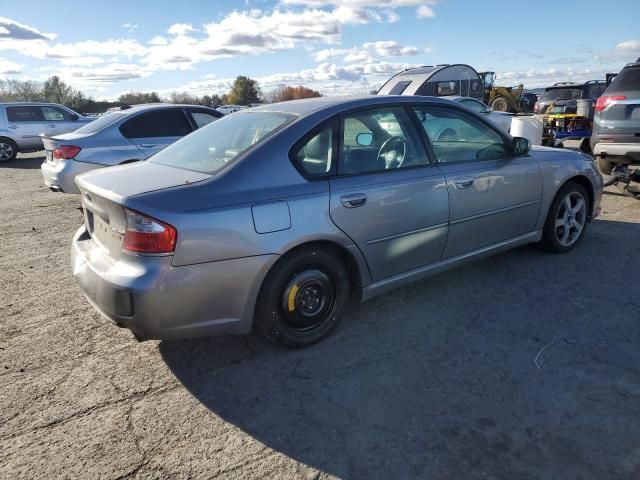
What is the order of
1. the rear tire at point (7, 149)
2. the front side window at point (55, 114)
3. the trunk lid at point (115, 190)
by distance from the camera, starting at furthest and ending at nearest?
the front side window at point (55, 114)
the rear tire at point (7, 149)
the trunk lid at point (115, 190)

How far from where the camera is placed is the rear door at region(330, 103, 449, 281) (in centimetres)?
326

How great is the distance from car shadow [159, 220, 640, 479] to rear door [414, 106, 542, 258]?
493 millimetres

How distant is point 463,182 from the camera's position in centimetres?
380

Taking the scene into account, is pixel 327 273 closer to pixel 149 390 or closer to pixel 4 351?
pixel 149 390

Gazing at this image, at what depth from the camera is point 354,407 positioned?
8.71 feet

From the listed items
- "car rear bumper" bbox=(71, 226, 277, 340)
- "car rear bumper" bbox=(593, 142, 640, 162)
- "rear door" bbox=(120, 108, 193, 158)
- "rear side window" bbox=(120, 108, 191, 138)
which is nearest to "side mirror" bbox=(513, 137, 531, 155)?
"car rear bumper" bbox=(71, 226, 277, 340)

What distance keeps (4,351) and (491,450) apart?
10.1 feet

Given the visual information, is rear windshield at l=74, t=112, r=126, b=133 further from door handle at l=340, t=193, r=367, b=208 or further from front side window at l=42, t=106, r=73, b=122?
front side window at l=42, t=106, r=73, b=122

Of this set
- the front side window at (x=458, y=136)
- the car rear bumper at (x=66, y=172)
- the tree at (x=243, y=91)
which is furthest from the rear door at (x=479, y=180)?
the tree at (x=243, y=91)

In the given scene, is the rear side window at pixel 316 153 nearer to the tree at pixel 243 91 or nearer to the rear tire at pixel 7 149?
the rear tire at pixel 7 149

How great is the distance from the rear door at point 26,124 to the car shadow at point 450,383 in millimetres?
14779

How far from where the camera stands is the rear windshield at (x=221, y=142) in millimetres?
3195

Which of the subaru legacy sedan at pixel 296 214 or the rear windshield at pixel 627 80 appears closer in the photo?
the subaru legacy sedan at pixel 296 214

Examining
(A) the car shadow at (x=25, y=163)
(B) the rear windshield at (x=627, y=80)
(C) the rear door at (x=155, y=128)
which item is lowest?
(A) the car shadow at (x=25, y=163)
